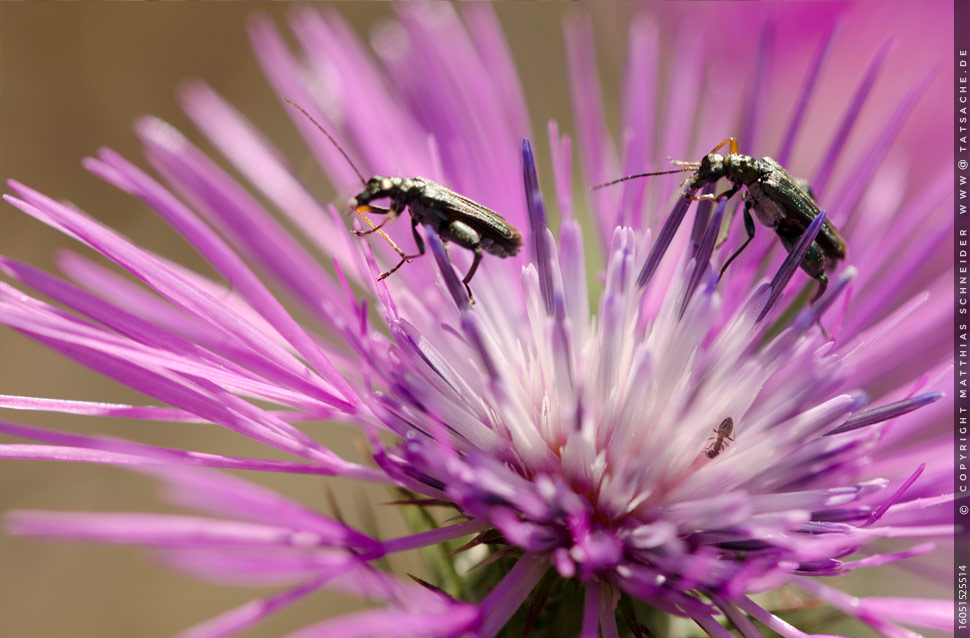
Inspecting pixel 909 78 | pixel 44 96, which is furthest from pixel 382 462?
pixel 44 96

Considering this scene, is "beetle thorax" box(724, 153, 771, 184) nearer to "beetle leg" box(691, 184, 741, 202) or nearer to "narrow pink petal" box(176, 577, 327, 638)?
"beetle leg" box(691, 184, 741, 202)

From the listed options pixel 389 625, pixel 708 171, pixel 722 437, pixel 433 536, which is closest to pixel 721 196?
pixel 708 171

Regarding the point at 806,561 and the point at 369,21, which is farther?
the point at 369,21

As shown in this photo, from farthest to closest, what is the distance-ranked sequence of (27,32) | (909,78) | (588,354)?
(27,32)
(909,78)
(588,354)

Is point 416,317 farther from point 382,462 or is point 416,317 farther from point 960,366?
point 960,366

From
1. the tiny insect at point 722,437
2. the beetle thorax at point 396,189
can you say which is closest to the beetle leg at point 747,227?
the tiny insect at point 722,437

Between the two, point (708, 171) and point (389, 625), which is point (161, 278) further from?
point (708, 171)
